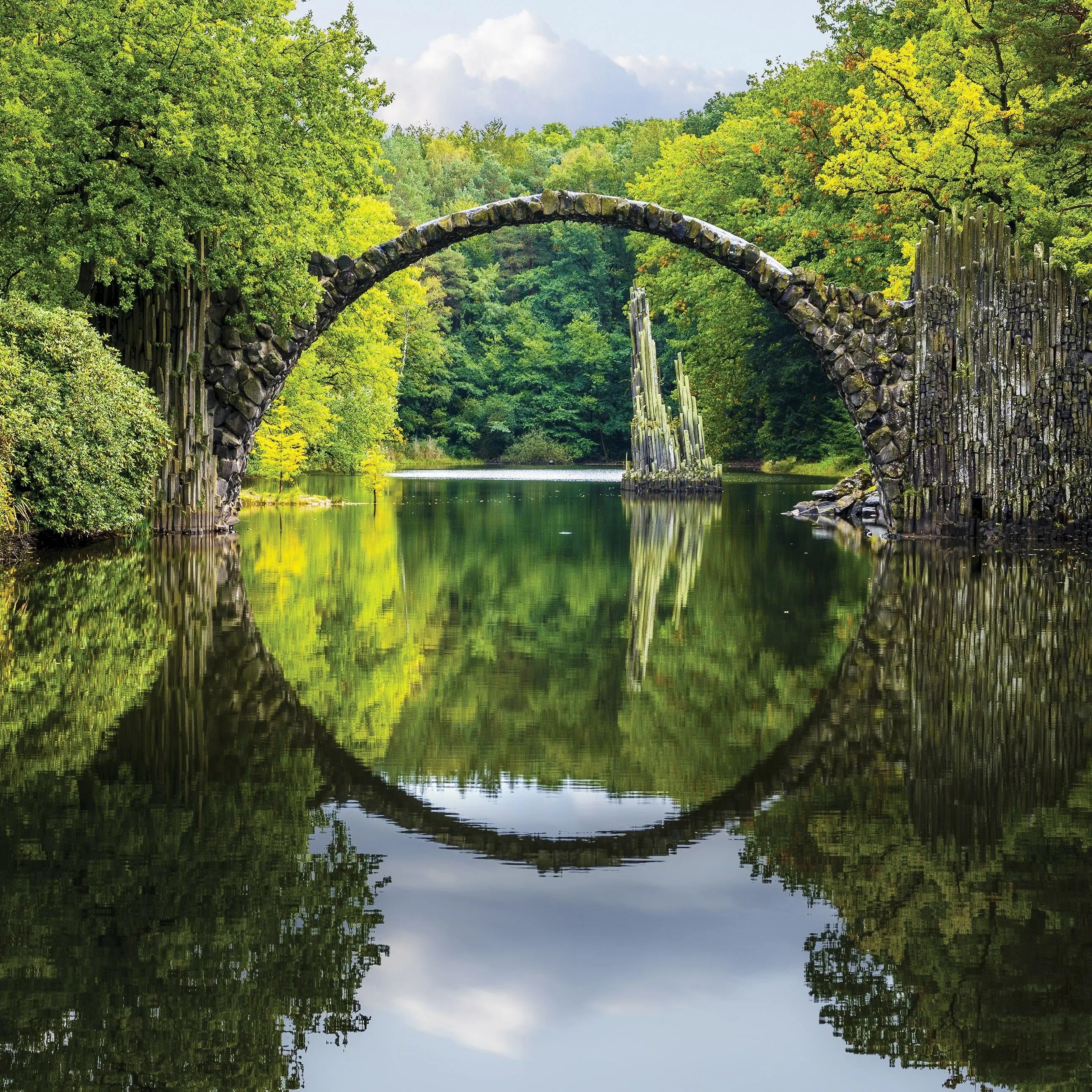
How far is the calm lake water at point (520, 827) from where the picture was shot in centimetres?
369

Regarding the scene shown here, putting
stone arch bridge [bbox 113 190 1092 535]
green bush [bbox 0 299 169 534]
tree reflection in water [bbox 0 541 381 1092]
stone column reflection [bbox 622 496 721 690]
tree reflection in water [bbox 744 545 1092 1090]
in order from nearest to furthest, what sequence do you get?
tree reflection in water [bbox 0 541 381 1092], tree reflection in water [bbox 744 545 1092 1090], stone column reflection [bbox 622 496 721 690], green bush [bbox 0 299 169 534], stone arch bridge [bbox 113 190 1092 535]

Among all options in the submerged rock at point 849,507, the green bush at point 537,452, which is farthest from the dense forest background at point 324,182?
the green bush at point 537,452

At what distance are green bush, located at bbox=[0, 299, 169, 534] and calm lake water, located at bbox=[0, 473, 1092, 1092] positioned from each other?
5.01m

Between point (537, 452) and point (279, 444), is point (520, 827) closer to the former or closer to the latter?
point (279, 444)

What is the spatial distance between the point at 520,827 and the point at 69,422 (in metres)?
12.7

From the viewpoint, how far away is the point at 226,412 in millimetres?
20781

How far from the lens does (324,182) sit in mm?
21688

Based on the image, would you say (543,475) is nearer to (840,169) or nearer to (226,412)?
(840,169)

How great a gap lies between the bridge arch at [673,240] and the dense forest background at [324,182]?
68cm

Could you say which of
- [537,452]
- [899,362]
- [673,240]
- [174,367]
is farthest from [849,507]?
[537,452]

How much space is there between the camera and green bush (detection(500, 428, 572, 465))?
77.9 metres

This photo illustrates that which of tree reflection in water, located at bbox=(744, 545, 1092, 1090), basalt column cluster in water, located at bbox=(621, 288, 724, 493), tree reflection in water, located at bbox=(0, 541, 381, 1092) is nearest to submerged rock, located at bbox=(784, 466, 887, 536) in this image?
basalt column cluster in water, located at bbox=(621, 288, 724, 493)

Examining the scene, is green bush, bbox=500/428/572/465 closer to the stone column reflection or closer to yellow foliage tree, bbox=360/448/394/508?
yellow foliage tree, bbox=360/448/394/508

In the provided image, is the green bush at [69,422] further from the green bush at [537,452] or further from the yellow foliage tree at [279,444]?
the green bush at [537,452]
